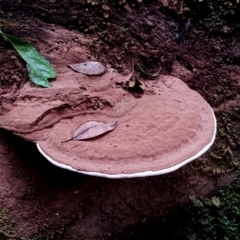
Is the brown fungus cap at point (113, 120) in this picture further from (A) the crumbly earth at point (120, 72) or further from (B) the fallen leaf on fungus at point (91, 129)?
(A) the crumbly earth at point (120, 72)

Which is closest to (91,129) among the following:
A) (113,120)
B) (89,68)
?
(113,120)

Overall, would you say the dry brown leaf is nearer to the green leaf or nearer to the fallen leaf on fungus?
the green leaf

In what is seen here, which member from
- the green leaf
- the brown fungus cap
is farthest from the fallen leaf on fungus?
the green leaf

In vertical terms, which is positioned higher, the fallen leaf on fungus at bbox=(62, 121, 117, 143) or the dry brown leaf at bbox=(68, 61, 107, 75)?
the dry brown leaf at bbox=(68, 61, 107, 75)

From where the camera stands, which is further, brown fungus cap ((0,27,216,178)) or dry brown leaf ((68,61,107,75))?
dry brown leaf ((68,61,107,75))

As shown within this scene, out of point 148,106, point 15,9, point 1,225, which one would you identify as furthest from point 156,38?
point 1,225

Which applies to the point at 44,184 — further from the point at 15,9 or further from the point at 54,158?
the point at 15,9

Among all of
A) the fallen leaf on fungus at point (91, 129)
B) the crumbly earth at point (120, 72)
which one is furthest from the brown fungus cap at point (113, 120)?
the crumbly earth at point (120, 72)
